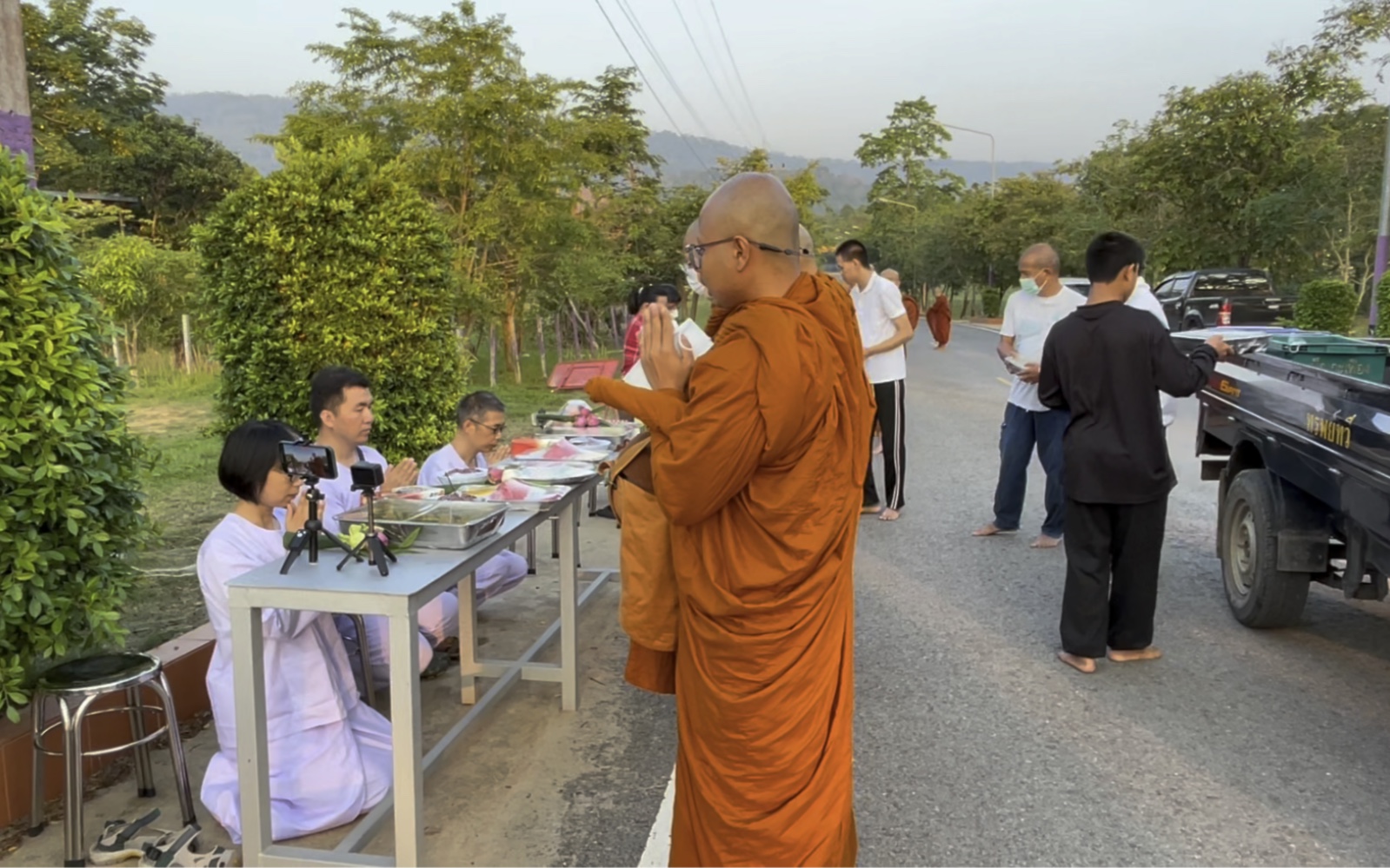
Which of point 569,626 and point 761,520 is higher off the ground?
point 761,520

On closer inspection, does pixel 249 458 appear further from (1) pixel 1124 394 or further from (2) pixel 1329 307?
(2) pixel 1329 307

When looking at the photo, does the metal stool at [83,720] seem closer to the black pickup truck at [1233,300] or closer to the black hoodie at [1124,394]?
the black hoodie at [1124,394]

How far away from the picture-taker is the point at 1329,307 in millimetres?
17594

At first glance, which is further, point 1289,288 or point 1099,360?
point 1289,288

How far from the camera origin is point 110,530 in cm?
335

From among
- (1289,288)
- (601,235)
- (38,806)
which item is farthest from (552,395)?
(1289,288)

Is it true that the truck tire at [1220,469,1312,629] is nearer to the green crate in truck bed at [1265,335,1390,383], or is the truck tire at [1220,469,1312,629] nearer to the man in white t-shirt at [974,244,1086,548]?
the green crate in truck bed at [1265,335,1390,383]

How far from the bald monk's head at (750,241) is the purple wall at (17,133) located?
8.95ft

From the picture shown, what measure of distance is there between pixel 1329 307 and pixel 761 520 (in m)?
19.2

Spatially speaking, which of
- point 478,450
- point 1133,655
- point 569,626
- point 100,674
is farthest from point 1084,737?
point 100,674

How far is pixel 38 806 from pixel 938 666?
11.5ft

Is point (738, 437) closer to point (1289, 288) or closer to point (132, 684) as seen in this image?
point (132, 684)

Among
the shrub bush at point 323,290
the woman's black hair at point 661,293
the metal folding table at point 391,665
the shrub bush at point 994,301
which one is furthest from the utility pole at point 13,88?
the shrub bush at point 994,301

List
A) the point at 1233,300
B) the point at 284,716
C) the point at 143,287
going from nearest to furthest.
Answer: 1. the point at 284,716
2. the point at 143,287
3. the point at 1233,300
